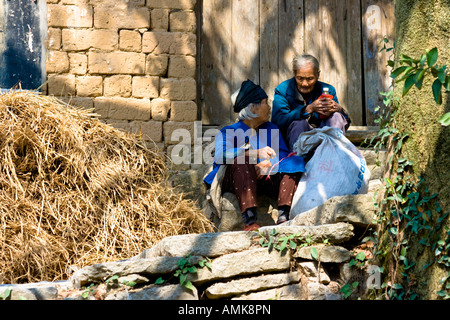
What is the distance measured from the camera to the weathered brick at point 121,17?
222 inches

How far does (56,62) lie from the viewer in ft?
18.3

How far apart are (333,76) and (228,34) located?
1103 mm

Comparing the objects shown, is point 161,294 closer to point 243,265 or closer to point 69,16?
point 243,265

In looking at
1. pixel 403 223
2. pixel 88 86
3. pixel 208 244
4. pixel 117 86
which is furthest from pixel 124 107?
pixel 403 223

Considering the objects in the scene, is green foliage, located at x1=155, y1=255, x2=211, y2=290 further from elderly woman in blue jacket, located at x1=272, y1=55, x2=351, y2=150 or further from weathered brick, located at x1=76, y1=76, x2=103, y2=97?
weathered brick, located at x1=76, y1=76, x2=103, y2=97

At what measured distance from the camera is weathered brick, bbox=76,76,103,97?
561 centimetres

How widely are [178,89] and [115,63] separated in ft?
1.92

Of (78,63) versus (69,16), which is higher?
(69,16)

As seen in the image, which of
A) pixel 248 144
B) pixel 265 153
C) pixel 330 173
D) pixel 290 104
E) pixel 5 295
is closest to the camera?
pixel 5 295

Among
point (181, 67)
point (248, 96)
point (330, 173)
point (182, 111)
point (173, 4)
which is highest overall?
point (173, 4)

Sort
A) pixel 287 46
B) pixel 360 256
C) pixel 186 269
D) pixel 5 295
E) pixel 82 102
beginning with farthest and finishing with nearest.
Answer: pixel 287 46 < pixel 82 102 < pixel 360 256 < pixel 186 269 < pixel 5 295

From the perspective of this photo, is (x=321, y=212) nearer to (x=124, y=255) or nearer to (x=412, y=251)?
(x=412, y=251)

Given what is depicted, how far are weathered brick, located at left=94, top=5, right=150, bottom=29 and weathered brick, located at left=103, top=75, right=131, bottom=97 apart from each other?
44cm

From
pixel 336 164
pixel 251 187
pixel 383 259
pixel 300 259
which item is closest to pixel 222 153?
pixel 251 187
